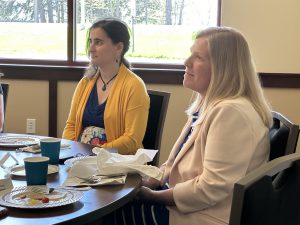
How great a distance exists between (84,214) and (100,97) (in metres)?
1.30

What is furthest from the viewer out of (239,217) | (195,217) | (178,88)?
(178,88)

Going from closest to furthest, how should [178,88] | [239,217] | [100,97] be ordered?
[239,217], [100,97], [178,88]

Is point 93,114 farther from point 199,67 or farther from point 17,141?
point 199,67

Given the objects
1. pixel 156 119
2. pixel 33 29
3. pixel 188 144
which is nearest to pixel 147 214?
pixel 188 144

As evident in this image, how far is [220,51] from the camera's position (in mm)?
1629

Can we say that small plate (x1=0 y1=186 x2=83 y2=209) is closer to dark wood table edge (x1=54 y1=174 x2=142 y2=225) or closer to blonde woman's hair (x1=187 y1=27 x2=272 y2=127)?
dark wood table edge (x1=54 y1=174 x2=142 y2=225)

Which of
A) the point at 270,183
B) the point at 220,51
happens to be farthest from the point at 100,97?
the point at 270,183

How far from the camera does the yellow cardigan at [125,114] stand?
233 cm

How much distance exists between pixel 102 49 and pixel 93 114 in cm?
35

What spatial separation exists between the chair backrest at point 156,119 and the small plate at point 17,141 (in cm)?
60

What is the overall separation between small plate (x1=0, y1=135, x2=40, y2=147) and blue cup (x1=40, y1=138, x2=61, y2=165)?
30 cm

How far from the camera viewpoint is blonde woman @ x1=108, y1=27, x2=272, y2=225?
1.49 meters

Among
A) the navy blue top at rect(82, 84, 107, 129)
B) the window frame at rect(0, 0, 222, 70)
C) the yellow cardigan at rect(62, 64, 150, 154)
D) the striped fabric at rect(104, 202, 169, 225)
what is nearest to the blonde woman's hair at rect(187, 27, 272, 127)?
the striped fabric at rect(104, 202, 169, 225)

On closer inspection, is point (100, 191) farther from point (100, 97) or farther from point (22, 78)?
point (22, 78)
